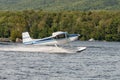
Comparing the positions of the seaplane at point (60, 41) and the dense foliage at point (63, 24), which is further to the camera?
the dense foliage at point (63, 24)

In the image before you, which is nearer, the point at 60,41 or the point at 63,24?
the point at 60,41

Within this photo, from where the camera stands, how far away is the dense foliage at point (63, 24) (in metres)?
138

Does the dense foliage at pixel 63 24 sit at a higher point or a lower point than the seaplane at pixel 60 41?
lower

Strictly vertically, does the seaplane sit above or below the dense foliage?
above

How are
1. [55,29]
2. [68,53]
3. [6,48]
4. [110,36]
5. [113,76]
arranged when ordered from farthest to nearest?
[55,29], [110,36], [6,48], [68,53], [113,76]

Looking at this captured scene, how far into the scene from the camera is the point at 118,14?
15550 centimetres

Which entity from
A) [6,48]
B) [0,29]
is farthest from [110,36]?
[6,48]

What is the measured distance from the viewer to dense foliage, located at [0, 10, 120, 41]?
13849cm

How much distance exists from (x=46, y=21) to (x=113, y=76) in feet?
389

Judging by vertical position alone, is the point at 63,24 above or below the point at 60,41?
below

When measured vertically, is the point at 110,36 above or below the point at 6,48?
below

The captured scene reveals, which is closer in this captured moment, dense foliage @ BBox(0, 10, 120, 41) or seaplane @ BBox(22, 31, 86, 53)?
seaplane @ BBox(22, 31, 86, 53)

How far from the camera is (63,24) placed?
5807 inches

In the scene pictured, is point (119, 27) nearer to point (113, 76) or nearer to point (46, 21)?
point (46, 21)
